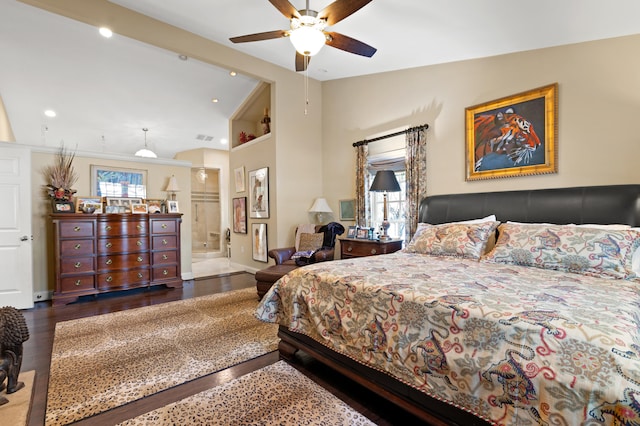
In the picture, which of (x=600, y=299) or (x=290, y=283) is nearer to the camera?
(x=600, y=299)

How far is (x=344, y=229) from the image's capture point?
4.88 meters

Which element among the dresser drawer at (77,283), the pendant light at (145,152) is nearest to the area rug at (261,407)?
the dresser drawer at (77,283)

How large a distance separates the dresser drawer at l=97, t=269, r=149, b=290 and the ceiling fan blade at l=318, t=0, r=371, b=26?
14.0 ft

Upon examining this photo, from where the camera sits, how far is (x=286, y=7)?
2422 millimetres

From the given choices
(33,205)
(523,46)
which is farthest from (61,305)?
(523,46)

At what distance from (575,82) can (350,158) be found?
2.92m

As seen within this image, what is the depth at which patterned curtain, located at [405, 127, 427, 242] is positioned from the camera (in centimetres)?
391

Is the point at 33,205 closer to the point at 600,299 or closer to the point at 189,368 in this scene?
the point at 189,368

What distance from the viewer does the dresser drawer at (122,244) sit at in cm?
423

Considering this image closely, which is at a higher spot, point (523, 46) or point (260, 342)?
point (523, 46)

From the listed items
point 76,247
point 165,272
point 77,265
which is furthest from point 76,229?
point 165,272

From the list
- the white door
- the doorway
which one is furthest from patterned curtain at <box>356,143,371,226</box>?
the doorway

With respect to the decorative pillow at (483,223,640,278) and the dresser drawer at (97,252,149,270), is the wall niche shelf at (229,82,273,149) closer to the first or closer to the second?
the dresser drawer at (97,252,149,270)

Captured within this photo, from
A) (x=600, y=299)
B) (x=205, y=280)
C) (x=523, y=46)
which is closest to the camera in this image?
(x=600, y=299)
